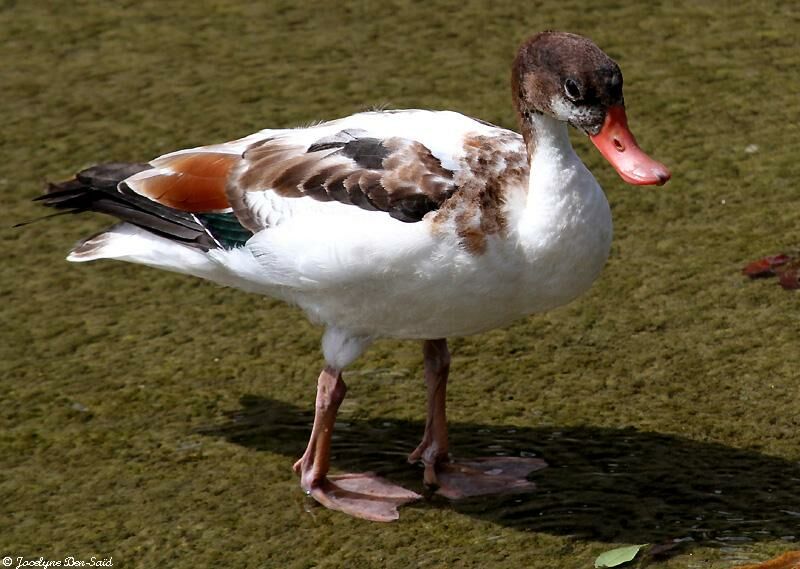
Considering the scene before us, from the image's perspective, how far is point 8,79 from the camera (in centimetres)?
761

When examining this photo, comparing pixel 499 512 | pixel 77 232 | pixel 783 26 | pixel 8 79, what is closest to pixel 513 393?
pixel 499 512

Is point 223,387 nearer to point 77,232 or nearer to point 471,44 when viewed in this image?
point 77,232

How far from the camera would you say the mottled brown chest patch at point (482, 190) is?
13.9 ft

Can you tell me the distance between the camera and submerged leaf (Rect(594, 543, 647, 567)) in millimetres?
4141

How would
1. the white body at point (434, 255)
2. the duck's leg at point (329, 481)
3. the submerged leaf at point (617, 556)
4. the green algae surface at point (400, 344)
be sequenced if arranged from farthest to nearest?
the duck's leg at point (329, 481) → the green algae surface at point (400, 344) → the white body at point (434, 255) → the submerged leaf at point (617, 556)

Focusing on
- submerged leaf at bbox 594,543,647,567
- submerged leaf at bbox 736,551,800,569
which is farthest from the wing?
submerged leaf at bbox 736,551,800,569

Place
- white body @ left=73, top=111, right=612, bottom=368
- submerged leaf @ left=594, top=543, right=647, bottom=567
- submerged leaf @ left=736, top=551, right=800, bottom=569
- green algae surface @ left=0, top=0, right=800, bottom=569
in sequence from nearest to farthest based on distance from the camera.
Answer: submerged leaf @ left=736, top=551, right=800, bottom=569 < submerged leaf @ left=594, top=543, right=647, bottom=567 < white body @ left=73, top=111, right=612, bottom=368 < green algae surface @ left=0, top=0, right=800, bottom=569

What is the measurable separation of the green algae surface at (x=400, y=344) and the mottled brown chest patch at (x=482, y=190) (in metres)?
0.98

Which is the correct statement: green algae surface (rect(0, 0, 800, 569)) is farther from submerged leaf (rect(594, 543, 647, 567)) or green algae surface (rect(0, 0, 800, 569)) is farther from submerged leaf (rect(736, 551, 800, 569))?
submerged leaf (rect(736, 551, 800, 569))

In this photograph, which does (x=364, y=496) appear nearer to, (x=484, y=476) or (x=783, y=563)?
(x=484, y=476)

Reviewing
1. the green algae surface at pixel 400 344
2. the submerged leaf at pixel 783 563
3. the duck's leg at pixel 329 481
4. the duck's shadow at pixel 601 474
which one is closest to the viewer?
the submerged leaf at pixel 783 563

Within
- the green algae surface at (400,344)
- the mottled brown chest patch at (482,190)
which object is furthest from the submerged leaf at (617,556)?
the mottled brown chest patch at (482,190)

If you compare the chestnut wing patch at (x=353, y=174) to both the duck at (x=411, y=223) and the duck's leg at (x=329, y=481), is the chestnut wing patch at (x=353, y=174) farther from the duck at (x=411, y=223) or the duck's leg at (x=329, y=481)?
the duck's leg at (x=329, y=481)

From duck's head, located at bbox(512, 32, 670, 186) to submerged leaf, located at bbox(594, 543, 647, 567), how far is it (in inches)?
44.0
